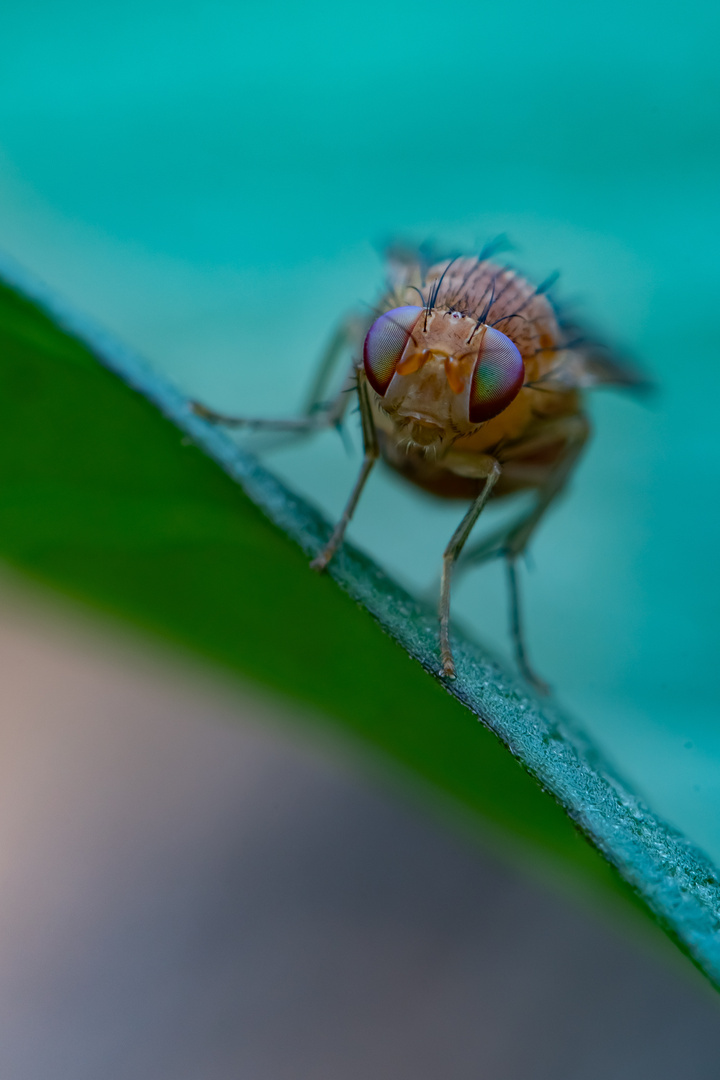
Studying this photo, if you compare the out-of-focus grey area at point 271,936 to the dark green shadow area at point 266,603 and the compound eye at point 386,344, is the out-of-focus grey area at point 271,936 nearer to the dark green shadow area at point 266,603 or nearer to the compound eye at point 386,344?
the dark green shadow area at point 266,603

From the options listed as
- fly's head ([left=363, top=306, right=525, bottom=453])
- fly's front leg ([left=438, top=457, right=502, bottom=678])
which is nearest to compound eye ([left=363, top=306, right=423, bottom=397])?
fly's head ([left=363, top=306, right=525, bottom=453])

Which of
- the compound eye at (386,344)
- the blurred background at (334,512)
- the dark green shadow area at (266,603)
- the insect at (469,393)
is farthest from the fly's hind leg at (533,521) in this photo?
the compound eye at (386,344)

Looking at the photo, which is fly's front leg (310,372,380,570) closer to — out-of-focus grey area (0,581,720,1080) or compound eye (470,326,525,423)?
compound eye (470,326,525,423)

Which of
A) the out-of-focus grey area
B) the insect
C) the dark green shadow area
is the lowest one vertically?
the out-of-focus grey area

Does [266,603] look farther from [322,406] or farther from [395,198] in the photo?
[395,198]

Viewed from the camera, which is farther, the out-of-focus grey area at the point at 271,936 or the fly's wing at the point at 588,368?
the out-of-focus grey area at the point at 271,936

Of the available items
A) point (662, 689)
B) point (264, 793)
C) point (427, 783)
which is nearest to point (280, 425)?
point (427, 783)

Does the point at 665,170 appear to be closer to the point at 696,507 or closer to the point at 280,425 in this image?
the point at 696,507
